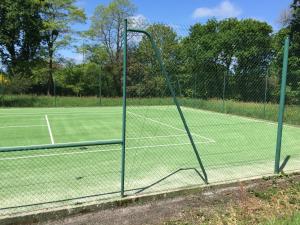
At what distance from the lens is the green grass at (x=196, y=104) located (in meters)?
8.25

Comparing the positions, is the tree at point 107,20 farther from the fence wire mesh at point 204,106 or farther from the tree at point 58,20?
the fence wire mesh at point 204,106

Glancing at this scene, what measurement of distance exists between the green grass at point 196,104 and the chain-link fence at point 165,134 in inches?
2.0

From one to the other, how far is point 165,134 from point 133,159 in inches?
158

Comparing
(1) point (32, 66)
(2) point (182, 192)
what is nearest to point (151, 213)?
(2) point (182, 192)

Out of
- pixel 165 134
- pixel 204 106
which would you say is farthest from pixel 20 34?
pixel 204 106

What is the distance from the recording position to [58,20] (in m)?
33.7

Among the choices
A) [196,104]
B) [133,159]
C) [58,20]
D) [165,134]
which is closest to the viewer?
[133,159]

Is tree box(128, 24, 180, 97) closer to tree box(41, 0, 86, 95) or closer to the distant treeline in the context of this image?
the distant treeline

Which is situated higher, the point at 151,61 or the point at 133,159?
the point at 151,61

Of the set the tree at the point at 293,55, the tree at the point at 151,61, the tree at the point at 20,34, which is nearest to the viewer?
the tree at the point at 151,61

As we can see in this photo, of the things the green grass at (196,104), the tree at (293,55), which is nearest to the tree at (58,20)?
the green grass at (196,104)

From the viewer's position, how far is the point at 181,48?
6125mm

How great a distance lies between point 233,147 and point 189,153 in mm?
1651

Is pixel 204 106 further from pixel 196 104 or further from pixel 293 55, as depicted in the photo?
pixel 293 55
